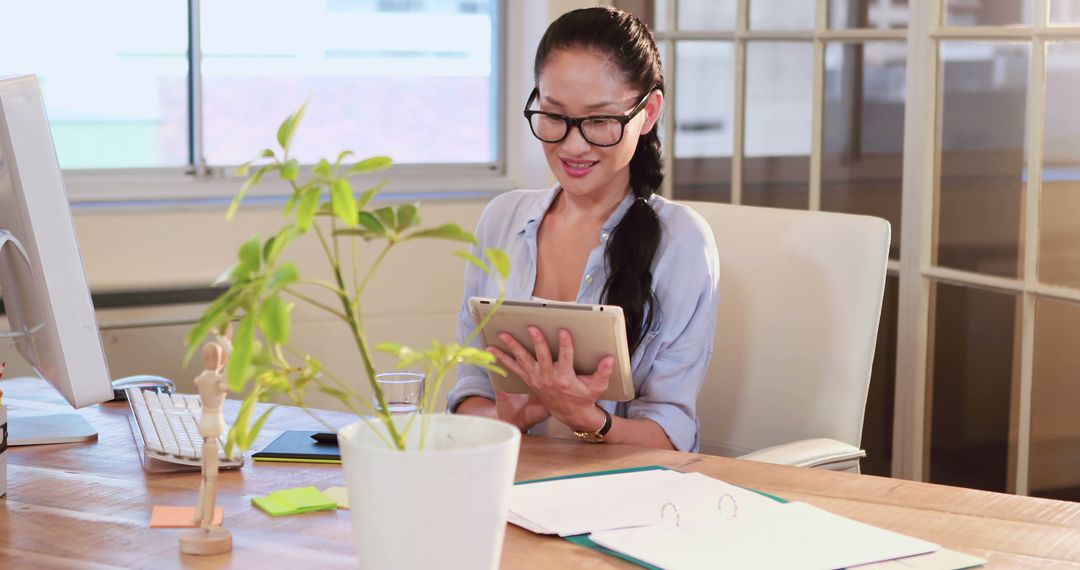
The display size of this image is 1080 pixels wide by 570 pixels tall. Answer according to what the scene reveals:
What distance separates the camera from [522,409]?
5.99 feet

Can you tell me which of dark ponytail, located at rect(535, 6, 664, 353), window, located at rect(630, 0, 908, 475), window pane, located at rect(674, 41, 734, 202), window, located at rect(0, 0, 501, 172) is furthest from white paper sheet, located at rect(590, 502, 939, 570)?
window, located at rect(0, 0, 501, 172)

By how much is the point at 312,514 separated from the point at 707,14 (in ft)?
6.98

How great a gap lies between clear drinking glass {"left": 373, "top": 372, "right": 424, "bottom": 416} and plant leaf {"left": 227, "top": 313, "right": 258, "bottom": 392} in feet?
1.99

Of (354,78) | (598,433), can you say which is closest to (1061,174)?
(598,433)

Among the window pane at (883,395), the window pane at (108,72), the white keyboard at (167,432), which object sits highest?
the window pane at (108,72)

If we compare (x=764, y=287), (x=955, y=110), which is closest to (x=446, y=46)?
(x=955, y=110)

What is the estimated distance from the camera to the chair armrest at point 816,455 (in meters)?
1.73

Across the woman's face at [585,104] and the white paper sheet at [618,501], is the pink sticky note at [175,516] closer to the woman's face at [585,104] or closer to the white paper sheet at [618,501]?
the white paper sheet at [618,501]

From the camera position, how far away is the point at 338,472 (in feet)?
4.95

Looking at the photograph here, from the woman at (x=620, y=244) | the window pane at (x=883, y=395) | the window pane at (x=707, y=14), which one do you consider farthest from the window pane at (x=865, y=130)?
the woman at (x=620, y=244)

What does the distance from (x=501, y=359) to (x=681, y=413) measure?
0.37 m

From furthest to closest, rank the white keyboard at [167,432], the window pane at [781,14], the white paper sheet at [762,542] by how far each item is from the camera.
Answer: the window pane at [781,14] → the white keyboard at [167,432] → the white paper sheet at [762,542]

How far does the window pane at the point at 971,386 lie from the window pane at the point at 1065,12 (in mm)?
511

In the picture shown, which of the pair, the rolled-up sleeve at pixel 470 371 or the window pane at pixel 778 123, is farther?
the window pane at pixel 778 123
